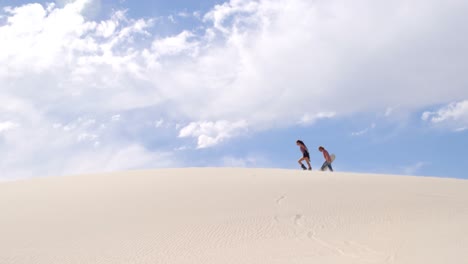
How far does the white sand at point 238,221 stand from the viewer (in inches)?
254

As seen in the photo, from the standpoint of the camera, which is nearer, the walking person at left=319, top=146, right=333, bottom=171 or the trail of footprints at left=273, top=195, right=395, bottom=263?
the trail of footprints at left=273, top=195, right=395, bottom=263

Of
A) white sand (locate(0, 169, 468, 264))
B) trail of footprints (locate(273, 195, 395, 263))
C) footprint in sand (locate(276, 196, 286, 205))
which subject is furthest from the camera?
footprint in sand (locate(276, 196, 286, 205))

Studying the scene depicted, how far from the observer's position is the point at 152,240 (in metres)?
7.12

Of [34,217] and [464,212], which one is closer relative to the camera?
[464,212]

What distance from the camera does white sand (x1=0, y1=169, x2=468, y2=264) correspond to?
254 inches

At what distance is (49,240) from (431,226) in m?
6.35

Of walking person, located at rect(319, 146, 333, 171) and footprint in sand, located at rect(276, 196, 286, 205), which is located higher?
walking person, located at rect(319, 146, 333, 171)

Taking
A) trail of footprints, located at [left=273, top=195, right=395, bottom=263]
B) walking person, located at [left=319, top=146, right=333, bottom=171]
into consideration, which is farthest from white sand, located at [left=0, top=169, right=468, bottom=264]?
walking person, located at [left=319, top=146, right=333, bottom=171]

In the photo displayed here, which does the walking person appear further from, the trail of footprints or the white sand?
the trail of footprints

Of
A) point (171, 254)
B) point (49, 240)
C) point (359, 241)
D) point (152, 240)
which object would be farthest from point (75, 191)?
point (359, 241)

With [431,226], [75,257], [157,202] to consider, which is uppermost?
[157,202]

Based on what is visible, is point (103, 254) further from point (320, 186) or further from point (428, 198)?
point (428, 198)

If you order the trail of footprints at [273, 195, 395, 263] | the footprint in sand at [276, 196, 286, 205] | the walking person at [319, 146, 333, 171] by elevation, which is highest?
the walking person at [319, 146, 333, 171]

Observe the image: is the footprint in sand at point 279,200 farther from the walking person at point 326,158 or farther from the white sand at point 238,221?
the walking person at point 326,158
